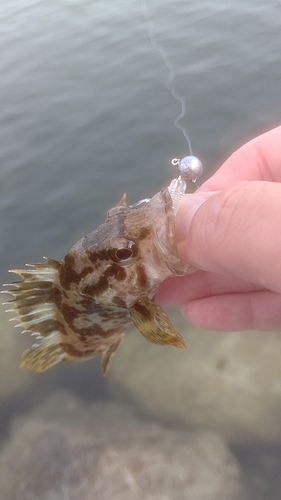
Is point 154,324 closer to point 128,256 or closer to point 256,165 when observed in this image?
point 128,256

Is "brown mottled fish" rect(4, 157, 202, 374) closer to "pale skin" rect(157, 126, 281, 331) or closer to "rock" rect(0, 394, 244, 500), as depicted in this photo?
"pale skin" rect(157, 126, 281, 331)

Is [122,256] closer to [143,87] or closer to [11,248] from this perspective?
[11,248]

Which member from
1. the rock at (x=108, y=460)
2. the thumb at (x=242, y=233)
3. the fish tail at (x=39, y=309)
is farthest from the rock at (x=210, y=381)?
the thumb at (x=242, y=233)

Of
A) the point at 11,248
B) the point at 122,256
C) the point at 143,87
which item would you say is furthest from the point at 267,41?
the point at 122,256

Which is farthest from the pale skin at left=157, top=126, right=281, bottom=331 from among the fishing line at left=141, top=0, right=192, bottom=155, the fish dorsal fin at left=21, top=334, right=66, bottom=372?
the fishing line at left=141, top=0, right=192, bottom=155

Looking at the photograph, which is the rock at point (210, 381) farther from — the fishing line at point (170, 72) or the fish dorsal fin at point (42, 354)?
the fishing line at point (170, 72)
